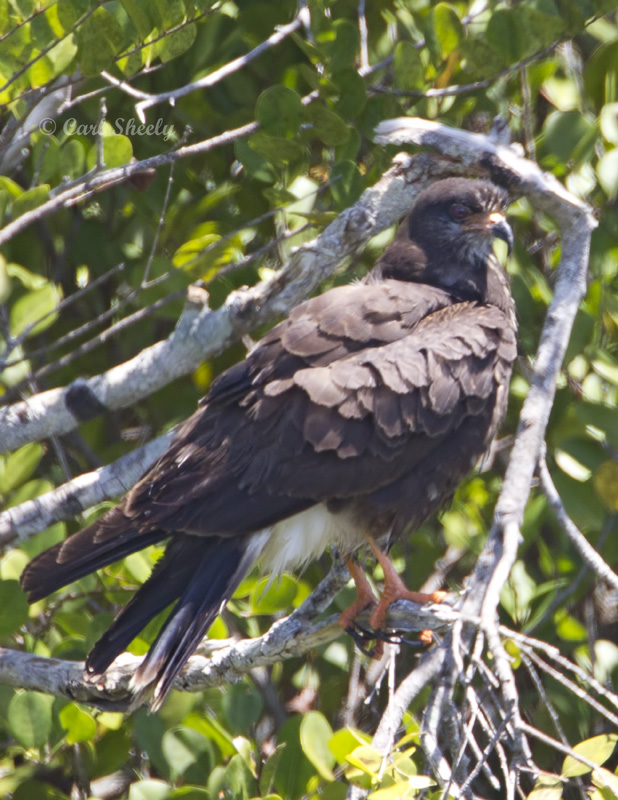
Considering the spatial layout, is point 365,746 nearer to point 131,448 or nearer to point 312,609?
point 312,609

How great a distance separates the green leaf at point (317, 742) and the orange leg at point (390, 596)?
0.55 meters

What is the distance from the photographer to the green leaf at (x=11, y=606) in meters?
3.28

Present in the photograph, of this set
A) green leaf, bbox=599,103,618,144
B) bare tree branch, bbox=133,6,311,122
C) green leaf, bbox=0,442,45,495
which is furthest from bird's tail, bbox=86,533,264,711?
green leaf, bbox=599,103,618,144

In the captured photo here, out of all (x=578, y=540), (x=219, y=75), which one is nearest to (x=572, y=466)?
(x=578, y=540)

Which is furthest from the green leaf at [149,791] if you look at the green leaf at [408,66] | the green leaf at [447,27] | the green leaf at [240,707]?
the green leaf at [447,27]

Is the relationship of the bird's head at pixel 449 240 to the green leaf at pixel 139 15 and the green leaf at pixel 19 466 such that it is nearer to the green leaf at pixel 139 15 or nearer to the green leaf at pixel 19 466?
the green leaf at pixel 139 15

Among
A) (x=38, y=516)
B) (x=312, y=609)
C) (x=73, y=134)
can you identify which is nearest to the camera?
(x=312, y=609)

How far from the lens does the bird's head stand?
3.92 metres

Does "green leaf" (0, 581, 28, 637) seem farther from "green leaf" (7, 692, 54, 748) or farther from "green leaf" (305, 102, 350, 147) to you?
"green leaf" (305, 102, 350, 147)

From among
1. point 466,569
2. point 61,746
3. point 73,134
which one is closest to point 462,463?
point 466,569

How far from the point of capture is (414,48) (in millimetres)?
3760

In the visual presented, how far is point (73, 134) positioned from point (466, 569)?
247 centimetres

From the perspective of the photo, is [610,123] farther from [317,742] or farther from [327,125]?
[317,742]

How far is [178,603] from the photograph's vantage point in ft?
10.3
